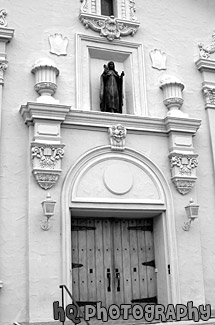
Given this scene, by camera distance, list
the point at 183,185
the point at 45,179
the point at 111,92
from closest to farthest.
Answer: the point at 45,179 < the point at 183,185 < the point at 111,92

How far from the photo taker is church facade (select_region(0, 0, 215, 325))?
9961 millimetres

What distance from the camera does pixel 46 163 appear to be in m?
10.3

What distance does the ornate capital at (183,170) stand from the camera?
11188 mm

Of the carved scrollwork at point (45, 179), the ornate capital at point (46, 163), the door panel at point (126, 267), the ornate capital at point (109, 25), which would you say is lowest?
the door panel at point (126, 267)

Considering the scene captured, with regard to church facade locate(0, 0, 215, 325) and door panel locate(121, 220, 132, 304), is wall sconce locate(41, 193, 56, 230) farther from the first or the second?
door panel locate(121, 220, 132, 304)

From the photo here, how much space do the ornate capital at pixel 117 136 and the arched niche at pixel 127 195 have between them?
0.48 ft

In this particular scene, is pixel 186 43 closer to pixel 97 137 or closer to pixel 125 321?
pixel 97 137

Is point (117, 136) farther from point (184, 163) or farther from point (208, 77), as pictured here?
point (208, 77)

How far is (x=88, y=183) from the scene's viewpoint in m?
10.7

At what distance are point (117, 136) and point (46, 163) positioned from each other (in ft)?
6.04

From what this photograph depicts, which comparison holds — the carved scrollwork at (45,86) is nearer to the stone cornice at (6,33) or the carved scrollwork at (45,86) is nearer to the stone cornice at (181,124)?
the stone cornice at (6,33)

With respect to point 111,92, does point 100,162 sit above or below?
below

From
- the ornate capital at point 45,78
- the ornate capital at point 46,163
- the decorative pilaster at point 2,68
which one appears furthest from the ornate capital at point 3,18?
the ornate capital at point 46,163

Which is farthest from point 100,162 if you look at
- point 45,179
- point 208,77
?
point 208,77
